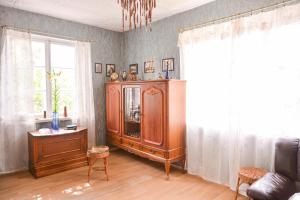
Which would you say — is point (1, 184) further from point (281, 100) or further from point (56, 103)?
point (281, 100)

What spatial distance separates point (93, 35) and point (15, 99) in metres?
1.89

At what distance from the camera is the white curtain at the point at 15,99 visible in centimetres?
329

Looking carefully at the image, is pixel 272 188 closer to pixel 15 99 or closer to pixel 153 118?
pixel 153 118

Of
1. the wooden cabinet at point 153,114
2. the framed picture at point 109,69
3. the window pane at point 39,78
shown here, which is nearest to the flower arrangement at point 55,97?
the window pane at point 39,78

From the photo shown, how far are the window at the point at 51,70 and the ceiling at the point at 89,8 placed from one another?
524 millimetres

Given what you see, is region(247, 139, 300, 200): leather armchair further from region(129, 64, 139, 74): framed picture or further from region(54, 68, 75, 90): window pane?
region(54, 68, 75, 90): window pane

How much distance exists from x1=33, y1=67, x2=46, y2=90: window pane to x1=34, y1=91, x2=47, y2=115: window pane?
0.11m

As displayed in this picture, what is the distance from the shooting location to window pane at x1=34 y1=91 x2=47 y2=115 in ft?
12.1

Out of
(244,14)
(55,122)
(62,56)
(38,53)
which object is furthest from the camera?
(62,56)

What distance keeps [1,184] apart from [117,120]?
2.00 m

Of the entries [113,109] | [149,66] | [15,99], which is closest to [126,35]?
[149,66]

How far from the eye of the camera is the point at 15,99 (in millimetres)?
3361

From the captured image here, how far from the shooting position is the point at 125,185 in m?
2.95

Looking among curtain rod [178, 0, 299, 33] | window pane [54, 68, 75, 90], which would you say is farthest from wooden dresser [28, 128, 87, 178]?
curtain rod [178, 0, 299, 33]
